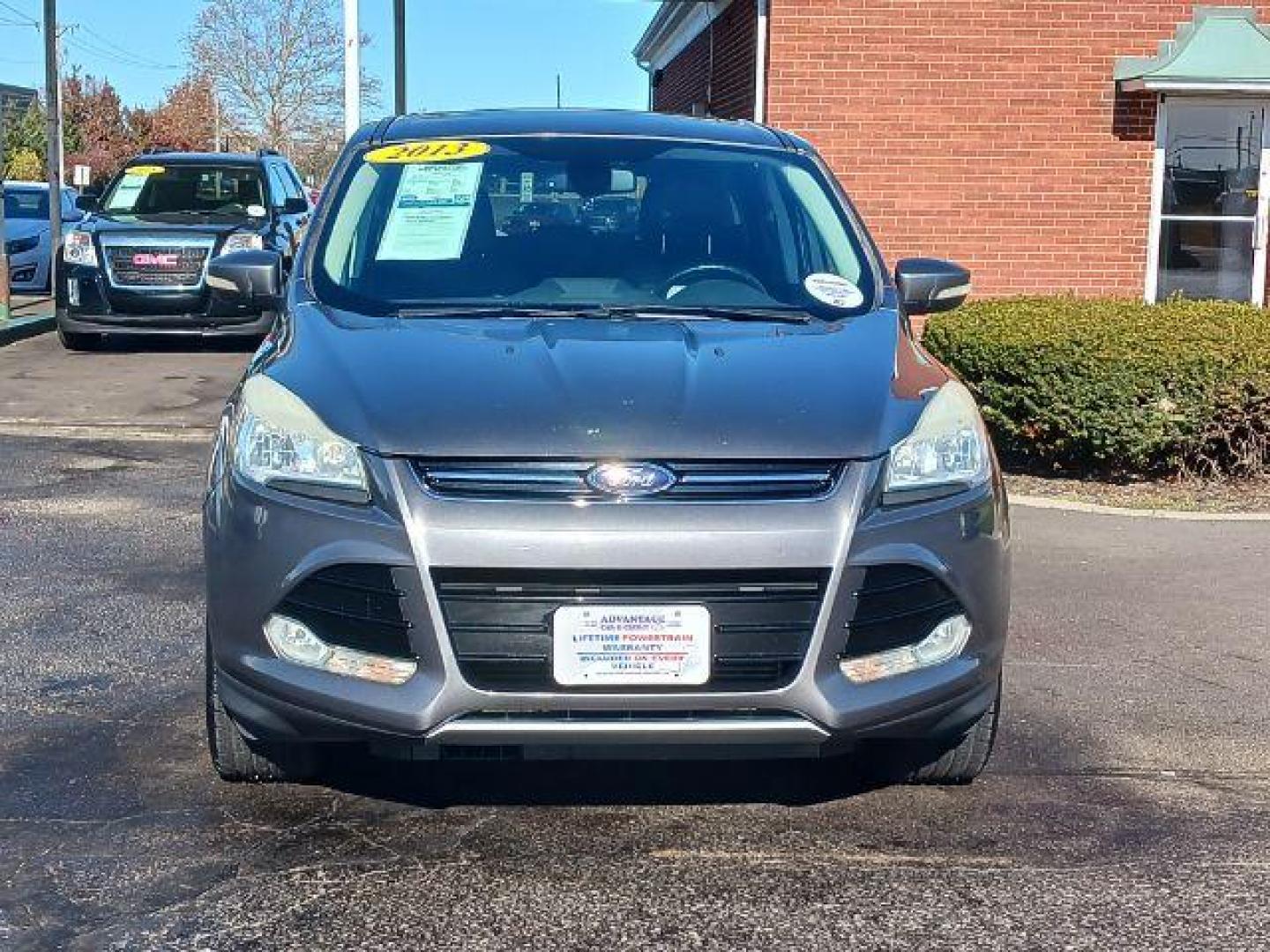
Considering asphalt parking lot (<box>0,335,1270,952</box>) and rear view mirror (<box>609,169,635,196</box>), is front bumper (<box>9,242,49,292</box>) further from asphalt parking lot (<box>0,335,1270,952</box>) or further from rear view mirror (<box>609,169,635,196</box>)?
rear view mirror (<box>609,169,635,196</box>)

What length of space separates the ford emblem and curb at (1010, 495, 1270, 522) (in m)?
5.19

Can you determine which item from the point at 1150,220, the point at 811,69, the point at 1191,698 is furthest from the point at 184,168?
the point at 1191,698

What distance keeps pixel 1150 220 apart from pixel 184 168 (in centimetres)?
867

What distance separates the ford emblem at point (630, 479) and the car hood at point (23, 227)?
721 inches

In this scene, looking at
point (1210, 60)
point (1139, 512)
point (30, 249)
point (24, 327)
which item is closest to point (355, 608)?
point (1139, 512)

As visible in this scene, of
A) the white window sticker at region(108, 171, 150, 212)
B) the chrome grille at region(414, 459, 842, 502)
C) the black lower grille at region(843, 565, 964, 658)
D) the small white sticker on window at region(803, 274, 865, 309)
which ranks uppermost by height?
the small white sticker on window at region(803, 274, 865, 309)

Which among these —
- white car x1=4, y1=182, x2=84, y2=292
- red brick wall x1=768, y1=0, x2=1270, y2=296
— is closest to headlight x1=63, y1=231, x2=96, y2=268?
white car x1=4, y1=182, x2=84, y2=292

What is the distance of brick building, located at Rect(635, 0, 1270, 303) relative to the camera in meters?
12.8

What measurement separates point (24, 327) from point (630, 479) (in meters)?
13.5

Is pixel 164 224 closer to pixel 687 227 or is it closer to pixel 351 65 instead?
pixel 351 65

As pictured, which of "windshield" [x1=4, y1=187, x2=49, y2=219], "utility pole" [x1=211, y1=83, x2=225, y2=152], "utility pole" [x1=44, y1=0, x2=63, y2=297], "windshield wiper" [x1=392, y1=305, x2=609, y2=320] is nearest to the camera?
"windshield wiper" [x1=392, y1=305, x2=609, y2=320]

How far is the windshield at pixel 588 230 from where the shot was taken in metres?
4.63

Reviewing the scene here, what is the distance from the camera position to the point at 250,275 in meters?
5.04

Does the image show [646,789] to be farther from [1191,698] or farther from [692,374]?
[1191,698]
